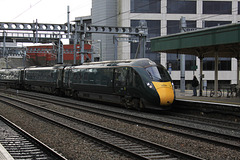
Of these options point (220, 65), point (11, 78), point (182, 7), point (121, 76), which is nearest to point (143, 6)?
point (182, 7)

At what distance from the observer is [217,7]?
50.2m

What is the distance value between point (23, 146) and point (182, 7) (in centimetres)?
4551

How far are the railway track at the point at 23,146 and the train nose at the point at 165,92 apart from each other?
648cm

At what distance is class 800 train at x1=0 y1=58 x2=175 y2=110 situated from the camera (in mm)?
14578

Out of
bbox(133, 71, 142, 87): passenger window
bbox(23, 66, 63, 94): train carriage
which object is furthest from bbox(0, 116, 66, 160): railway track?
bbox(23, 66, 63, 94): train carriage

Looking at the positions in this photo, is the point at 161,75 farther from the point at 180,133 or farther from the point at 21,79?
the point at 21,79

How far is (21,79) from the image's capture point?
34.4 m

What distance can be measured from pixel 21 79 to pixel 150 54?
23037 mm

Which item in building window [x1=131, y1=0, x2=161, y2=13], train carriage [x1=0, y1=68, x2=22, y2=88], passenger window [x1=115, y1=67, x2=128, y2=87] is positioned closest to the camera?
passenger window [x1=115, y1=67, x2=128, y2=87]

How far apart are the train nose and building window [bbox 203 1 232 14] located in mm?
38792

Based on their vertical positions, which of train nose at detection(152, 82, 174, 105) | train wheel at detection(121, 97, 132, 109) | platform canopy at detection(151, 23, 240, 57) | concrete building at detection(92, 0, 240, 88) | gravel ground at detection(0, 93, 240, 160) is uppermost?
concrete building at detection(92, 0, 240, 88)

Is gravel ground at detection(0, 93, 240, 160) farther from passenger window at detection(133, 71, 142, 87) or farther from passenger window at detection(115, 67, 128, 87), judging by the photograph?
passenger window at detection(115, 67, 128, 87)

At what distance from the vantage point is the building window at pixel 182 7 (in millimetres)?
50000

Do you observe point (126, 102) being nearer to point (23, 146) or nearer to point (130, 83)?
point (130, 83)
